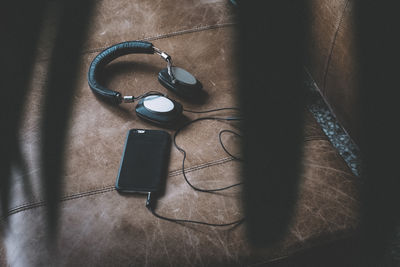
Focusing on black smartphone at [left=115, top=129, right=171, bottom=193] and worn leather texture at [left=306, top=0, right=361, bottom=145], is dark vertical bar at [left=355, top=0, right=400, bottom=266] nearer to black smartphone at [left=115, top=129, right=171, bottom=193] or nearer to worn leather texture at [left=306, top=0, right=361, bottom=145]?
worn leather texture at [left=306, top=0, right=361, bottom=145]

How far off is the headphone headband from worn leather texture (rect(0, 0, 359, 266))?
0.03m

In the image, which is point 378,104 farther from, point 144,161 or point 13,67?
point 13,67

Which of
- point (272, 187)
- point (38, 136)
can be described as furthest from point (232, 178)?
point (38, 136)

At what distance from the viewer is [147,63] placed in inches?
38.3

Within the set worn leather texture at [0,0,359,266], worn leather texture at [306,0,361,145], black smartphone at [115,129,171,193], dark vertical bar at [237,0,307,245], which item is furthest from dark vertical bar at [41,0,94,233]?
worn leather texture at [306,0,361,145]

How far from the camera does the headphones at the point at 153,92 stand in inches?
A: 33.6

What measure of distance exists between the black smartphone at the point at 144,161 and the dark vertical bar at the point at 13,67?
0.80 feet

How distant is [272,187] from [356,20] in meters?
0.39

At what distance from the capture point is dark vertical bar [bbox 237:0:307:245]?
750 millimetres

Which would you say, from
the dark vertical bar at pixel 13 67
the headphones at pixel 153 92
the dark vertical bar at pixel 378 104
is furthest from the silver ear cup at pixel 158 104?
the dark vertical bar at pixel 378 104

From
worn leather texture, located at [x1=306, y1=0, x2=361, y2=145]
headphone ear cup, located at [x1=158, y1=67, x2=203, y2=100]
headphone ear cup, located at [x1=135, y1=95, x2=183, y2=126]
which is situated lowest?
headphone ear cup, located at [x1=135, y1=95, x2=183, y2=126]

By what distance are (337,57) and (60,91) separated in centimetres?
67

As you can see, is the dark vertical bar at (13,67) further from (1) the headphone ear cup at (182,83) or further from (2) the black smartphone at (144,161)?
(1) the headphone ear cup at (182,83)

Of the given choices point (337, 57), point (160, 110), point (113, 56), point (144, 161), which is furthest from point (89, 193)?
point (337, 57)
